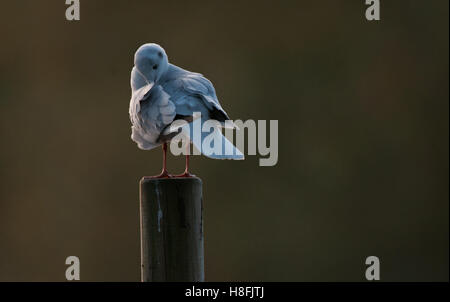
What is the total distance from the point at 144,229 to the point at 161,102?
631mm

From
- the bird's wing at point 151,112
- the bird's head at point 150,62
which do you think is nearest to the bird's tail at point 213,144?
→ the bird's wing at point 151,112

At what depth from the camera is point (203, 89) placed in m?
3.38

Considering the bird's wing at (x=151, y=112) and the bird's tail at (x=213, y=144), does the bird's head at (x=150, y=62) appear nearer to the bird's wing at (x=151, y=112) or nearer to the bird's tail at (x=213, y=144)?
the bird's wing at (x=151, y=112)

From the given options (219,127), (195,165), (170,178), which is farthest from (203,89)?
(195,165)

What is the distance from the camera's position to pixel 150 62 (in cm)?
340

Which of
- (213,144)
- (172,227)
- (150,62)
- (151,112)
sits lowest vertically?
(172,227)

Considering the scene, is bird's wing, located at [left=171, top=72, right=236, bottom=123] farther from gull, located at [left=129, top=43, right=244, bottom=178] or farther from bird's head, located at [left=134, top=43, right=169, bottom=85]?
bird's head, located at [left=134, top=43, right=169, bottom=85]

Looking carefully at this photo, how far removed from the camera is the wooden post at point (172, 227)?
2.98 metres

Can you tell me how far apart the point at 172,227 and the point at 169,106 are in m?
0.60

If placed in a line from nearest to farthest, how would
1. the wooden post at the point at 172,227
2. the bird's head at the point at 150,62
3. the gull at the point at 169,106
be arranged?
the wooden post at the point at 172,227
the gull at the point at 169,106
the bird's head at the point at 150,62

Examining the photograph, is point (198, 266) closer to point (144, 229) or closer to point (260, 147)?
point (144, 229)

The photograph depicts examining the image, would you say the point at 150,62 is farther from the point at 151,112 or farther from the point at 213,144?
the point at 213,144

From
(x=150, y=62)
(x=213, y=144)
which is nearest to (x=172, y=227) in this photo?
(x=213, y=144)

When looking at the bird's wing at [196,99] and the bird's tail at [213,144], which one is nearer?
the bird's tail at [213,144]
